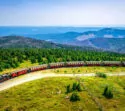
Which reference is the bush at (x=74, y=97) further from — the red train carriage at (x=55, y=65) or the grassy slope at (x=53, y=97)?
the red train carriage at (x=55, y=65)

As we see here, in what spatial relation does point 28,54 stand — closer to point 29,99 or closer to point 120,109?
point 29,99

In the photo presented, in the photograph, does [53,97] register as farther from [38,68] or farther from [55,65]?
[55,65]

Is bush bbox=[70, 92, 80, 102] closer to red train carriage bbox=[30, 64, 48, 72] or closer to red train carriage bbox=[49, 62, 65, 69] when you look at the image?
red train carriage bbox=[30, 64, 48, 72]

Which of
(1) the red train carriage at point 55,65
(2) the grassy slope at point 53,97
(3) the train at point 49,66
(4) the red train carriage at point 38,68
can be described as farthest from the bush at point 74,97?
(1) the red train carriage at point 55,65

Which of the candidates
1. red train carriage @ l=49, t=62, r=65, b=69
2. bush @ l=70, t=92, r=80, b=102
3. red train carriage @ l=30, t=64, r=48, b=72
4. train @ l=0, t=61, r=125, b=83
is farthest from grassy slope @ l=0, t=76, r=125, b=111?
red train carriage @ l=49, t=62, r=65, b=69

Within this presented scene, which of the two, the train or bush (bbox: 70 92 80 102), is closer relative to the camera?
bush (bbox: 70 92 80 102)

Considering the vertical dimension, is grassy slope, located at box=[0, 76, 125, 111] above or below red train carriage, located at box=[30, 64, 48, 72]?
above

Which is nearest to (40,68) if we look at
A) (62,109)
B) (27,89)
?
(27,89)

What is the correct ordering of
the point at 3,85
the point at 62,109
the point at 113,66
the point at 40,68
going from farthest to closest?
1. the point at 113,66
2. the point at 40,68
3. the point at 3,85
4. the point at 62,109
